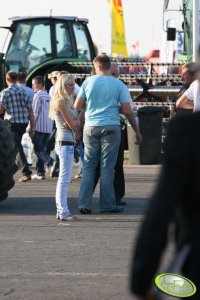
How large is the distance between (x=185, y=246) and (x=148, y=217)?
24 cm

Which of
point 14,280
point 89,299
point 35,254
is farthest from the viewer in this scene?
point 35,254

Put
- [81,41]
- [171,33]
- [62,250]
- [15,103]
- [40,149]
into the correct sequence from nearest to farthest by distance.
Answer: [62,250], [15,103], [40,149], [171,33], [81,41]

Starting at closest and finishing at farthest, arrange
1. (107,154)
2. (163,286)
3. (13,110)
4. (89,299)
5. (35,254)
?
(163,286) → (89,299) → (35,254) → (107,154) → (13,110)

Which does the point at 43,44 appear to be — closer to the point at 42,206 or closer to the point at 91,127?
the point at 42,206

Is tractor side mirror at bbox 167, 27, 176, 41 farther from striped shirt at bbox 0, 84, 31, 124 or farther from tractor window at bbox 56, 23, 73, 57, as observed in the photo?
striped shirt at bbox 0, 84, 31, 124

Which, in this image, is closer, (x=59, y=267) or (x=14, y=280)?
(x=14, y=280)

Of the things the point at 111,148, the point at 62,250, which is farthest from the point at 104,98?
the point at 62,250

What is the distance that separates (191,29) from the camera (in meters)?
23.1

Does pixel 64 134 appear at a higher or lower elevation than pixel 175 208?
lower

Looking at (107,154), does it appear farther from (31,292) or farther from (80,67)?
(80,67)

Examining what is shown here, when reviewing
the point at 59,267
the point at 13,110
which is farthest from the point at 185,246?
the point at 13,110

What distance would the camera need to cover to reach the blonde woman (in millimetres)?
11328

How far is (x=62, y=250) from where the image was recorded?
31.0ft

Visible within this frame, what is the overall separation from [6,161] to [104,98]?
159 cm
